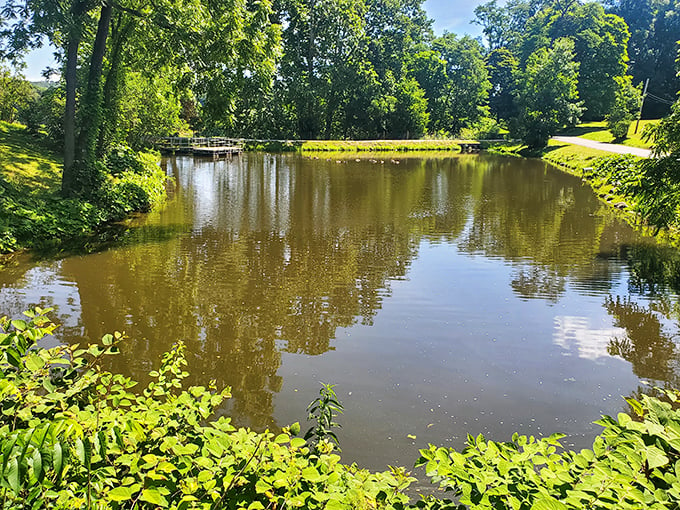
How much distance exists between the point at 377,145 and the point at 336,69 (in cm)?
995

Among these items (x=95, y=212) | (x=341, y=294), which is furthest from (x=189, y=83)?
(x=341, y=294)

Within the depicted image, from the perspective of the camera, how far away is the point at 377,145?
54312mm

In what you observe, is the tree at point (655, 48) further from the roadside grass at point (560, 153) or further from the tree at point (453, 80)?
the tree at point (453, 80)

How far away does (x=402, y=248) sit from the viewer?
1271cm

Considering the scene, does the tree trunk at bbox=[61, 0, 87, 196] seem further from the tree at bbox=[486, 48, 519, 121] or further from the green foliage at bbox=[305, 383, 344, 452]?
the tree at bbox=[486, 48, 519, 121]

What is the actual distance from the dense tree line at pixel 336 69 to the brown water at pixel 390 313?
16.1ft

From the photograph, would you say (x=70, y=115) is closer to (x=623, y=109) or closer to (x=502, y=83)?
(x=623, y=109)

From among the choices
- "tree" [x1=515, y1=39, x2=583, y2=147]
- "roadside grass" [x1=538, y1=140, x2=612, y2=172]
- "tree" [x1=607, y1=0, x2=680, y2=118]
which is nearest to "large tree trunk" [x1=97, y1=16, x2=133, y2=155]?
"roadside grass" [x1=538, y1=140, x2=612, y2=172]

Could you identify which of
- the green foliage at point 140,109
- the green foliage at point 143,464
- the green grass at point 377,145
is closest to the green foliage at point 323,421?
the green foliage at point 143,464

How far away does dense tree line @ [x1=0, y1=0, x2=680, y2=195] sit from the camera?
13.9m

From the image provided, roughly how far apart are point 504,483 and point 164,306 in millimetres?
6984

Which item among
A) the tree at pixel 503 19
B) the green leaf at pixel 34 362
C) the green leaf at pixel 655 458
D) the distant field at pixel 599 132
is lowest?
the green leaf at pixel 655 458

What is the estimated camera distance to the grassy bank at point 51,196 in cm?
1135

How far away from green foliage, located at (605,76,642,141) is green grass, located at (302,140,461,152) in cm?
1687
